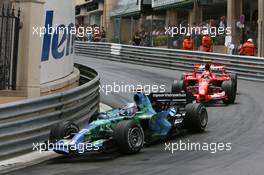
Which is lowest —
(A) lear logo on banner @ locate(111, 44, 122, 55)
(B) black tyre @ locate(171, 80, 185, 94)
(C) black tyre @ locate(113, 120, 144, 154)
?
(C) black tyre @ locate(113, 120, 144, 154)

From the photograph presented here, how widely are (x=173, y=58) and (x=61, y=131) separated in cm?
1621

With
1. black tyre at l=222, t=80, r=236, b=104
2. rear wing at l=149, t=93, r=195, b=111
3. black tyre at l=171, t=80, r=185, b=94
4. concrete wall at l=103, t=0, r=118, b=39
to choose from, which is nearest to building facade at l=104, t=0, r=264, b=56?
concrete wall at l=103, t=0, r=118, b=39

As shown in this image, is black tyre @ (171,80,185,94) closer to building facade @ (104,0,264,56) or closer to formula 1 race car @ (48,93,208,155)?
formula 1 race car @ (48,93,208,155)

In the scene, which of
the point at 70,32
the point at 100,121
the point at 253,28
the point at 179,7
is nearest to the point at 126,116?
the point at 100,121

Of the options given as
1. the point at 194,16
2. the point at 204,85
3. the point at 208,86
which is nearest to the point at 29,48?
the point at 204,85

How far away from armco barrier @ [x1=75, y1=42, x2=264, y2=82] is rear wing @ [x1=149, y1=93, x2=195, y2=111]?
29.7 ft

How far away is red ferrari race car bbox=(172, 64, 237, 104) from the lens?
46.7 ft

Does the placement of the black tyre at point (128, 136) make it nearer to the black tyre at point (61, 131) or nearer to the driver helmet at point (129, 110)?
the driver helmet at point (129, 110)

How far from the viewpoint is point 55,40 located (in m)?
12.4

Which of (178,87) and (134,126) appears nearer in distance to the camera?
(134,126)

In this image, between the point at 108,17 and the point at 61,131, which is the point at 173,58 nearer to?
the point at 61,131

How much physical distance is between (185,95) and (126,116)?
7.84 ft

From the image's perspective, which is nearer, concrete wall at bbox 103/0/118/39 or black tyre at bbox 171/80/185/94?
black tyre at bbox 171/80/185/94

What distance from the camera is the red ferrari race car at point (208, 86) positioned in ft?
46.7
